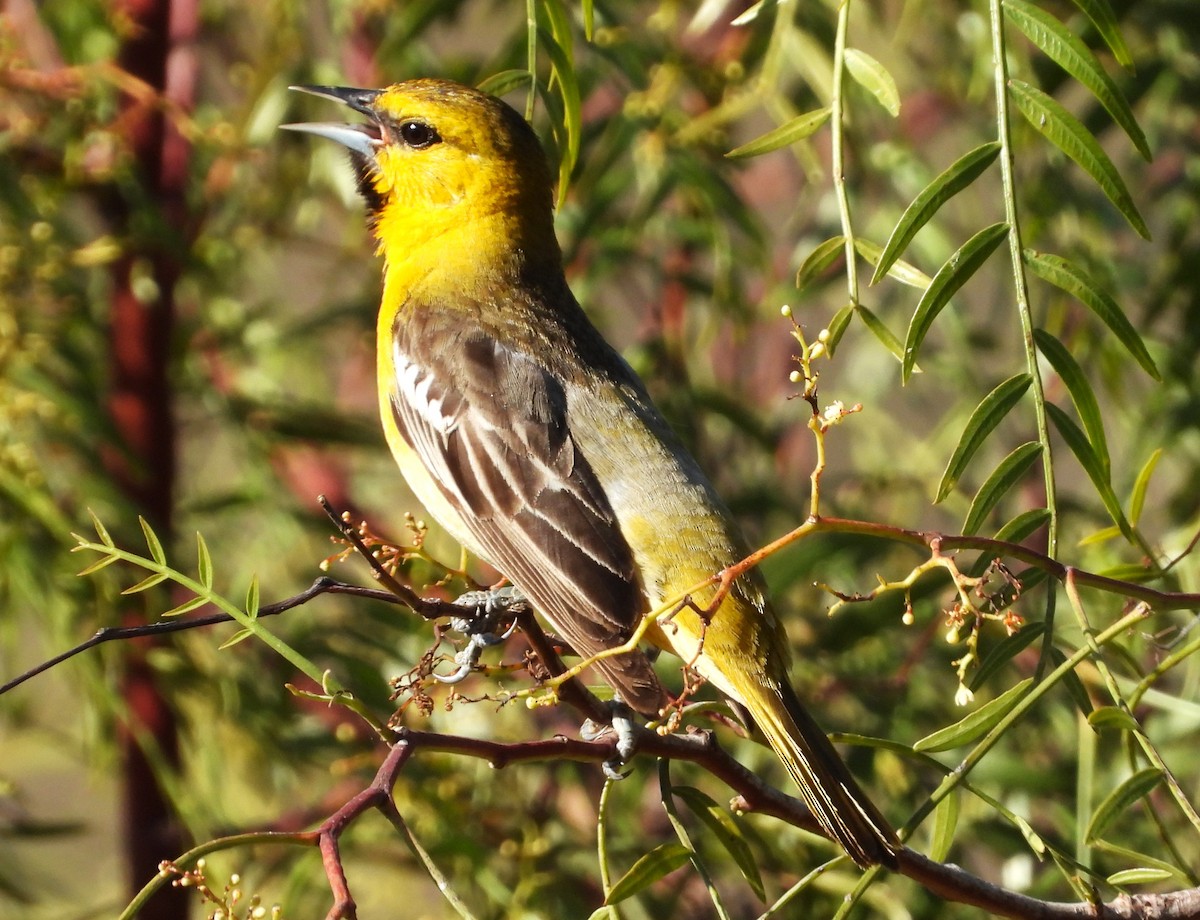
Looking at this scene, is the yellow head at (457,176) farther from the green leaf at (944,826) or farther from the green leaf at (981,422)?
the green leaf at (944,826)

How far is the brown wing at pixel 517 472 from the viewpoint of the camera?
284 cm

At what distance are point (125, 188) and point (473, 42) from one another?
140 inches

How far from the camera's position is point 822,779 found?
239cm

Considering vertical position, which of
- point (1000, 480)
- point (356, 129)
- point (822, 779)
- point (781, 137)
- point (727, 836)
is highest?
point (356, 129)

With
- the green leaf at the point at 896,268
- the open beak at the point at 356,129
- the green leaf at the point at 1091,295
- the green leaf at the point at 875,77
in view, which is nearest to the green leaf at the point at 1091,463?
the green leaf at the point at 1091,295

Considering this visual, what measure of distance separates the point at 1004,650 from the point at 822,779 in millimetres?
595

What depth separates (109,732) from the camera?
3971 millimetres

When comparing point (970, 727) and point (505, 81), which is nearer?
point (970, 727)

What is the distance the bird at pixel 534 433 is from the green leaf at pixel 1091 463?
1.78ft

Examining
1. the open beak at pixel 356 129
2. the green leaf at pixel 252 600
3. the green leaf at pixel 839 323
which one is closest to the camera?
the green leaf at pixel 252 600

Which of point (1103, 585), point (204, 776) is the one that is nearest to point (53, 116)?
point (204, 776)

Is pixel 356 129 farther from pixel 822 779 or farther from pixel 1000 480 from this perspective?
pixel 1000 480

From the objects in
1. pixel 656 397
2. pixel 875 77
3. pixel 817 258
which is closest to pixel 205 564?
pixel 817 258

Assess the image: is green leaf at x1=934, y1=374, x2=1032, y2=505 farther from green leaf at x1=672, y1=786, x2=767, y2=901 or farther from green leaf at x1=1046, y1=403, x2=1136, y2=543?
green leaf at x1=672, y1=786, x2=767, y2=901
